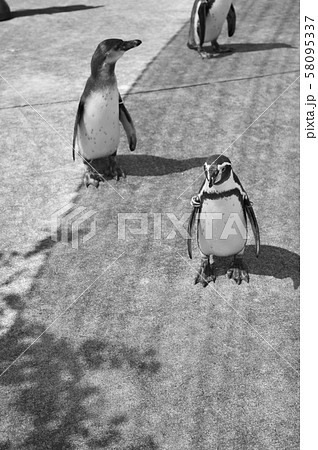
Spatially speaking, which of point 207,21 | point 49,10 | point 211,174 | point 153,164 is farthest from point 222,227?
point 49,10

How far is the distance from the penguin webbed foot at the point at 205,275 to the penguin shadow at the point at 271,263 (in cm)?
15

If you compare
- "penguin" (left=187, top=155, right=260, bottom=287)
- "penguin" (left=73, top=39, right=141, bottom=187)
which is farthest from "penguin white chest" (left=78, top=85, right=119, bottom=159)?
"penguin" (left=187, top=155, right=260, bottom=287)

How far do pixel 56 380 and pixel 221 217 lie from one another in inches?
77.9

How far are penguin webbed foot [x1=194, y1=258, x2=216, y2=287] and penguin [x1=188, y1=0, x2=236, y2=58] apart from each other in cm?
713

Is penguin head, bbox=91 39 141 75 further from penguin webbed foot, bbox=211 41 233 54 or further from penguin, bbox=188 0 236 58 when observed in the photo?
penguin webbed foot, bbox=211 41 233 54

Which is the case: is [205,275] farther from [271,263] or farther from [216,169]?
[216,169]

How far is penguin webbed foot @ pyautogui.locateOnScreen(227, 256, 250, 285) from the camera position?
6031mm

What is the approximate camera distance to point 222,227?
564 centimetres

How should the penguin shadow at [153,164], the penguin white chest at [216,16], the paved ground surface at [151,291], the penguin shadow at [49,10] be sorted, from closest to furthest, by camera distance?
1. the paved ground surface at [151,291]
2. the penguin shadow at [153,164]
3. the penguin white chest at [216,16]
4. the penguin shadow at [49,10]

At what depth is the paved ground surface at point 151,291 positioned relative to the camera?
4.61 meters

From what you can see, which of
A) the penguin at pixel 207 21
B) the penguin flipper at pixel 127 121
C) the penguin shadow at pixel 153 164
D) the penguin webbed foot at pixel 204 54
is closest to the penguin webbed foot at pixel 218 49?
the penguin at pixel 207 21

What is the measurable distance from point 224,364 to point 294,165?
13.1 ft

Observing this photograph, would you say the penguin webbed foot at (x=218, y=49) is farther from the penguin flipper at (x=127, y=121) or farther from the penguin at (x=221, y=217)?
the penguin at (x=221, y=217)
